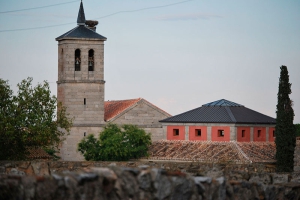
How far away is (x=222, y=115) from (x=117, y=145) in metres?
12.8

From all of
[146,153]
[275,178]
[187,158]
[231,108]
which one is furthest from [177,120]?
[275,178]

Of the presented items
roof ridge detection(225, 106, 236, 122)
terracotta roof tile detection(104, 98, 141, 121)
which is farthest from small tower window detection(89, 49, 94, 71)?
roof ridge detection(225, 106, 236, 122)

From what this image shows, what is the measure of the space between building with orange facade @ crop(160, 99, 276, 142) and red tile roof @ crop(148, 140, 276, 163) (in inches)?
179

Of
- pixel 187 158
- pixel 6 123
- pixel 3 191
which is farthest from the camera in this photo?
pixel 187 158

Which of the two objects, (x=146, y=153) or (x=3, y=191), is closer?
(x=3, y=191)

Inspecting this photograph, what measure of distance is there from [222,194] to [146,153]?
6463 centimetres

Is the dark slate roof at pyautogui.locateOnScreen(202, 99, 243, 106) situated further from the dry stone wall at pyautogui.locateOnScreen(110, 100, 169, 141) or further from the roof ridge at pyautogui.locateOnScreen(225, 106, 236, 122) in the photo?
the dry stone wall at pyautogui.locateOnScreen(110, 100, 169, 141)

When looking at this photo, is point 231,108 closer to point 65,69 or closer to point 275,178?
point 65,69

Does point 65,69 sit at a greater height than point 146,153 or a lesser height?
greater

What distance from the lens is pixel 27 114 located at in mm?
54562

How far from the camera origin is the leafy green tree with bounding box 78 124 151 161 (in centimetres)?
7244

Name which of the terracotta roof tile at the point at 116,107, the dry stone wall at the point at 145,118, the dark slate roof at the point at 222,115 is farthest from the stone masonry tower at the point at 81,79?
the dark slate roof at the point at 222,115

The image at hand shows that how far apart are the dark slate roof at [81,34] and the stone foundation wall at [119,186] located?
81.6m

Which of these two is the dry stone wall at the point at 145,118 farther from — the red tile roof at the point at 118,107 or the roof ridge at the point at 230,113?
Answer: the roof ridge at the point at 230,113
